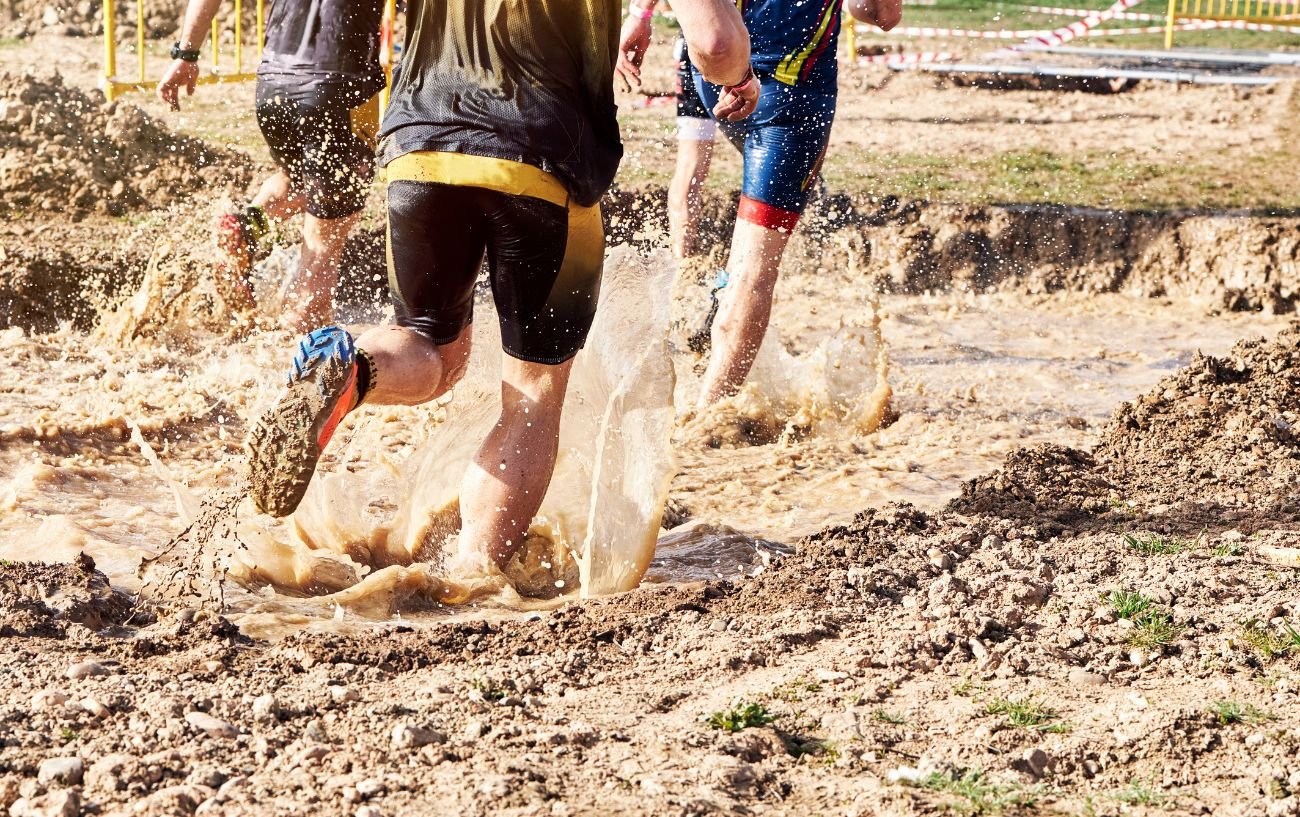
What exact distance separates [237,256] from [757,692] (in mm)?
3683

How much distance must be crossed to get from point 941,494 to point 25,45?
1402 cm

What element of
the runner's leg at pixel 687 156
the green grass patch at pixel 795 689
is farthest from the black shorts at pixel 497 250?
the runner's leg at pixel 687 156

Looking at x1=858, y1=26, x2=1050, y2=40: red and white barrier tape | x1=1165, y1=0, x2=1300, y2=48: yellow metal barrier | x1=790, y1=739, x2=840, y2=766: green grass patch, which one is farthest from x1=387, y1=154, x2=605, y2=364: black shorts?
x1=858, y1=26, x2=1050, y2=40: red and white barrier tape

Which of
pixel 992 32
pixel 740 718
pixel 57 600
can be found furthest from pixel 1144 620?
pixel 992 32

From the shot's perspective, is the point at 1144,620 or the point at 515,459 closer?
the point at 1144,620

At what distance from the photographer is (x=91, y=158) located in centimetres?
880

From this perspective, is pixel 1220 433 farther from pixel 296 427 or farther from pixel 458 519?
pixel 296 427

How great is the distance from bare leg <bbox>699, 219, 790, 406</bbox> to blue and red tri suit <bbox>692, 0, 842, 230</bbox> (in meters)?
0.07

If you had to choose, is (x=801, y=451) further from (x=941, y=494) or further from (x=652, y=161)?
(x=652, y=161)

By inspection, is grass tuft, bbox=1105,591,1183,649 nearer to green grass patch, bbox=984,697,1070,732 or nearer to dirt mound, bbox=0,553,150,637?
green grass patch, bbox=984,697,1070,732

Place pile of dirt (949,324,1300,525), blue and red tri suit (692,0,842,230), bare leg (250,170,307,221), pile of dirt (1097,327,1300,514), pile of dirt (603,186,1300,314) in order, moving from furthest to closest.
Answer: pile of dirt (603,186,1300,314) → bare leg (250,170,307,221) → blue and red tri suit (692,0,842,230) → pile of dirt (1097,327,1300,514) → pile of dirt (949,324,1300,525)

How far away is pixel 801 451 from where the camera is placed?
5375 millimetres

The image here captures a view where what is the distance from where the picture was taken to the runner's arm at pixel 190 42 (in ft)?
18.7

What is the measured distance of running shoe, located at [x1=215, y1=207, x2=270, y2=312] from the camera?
19.3 feet
